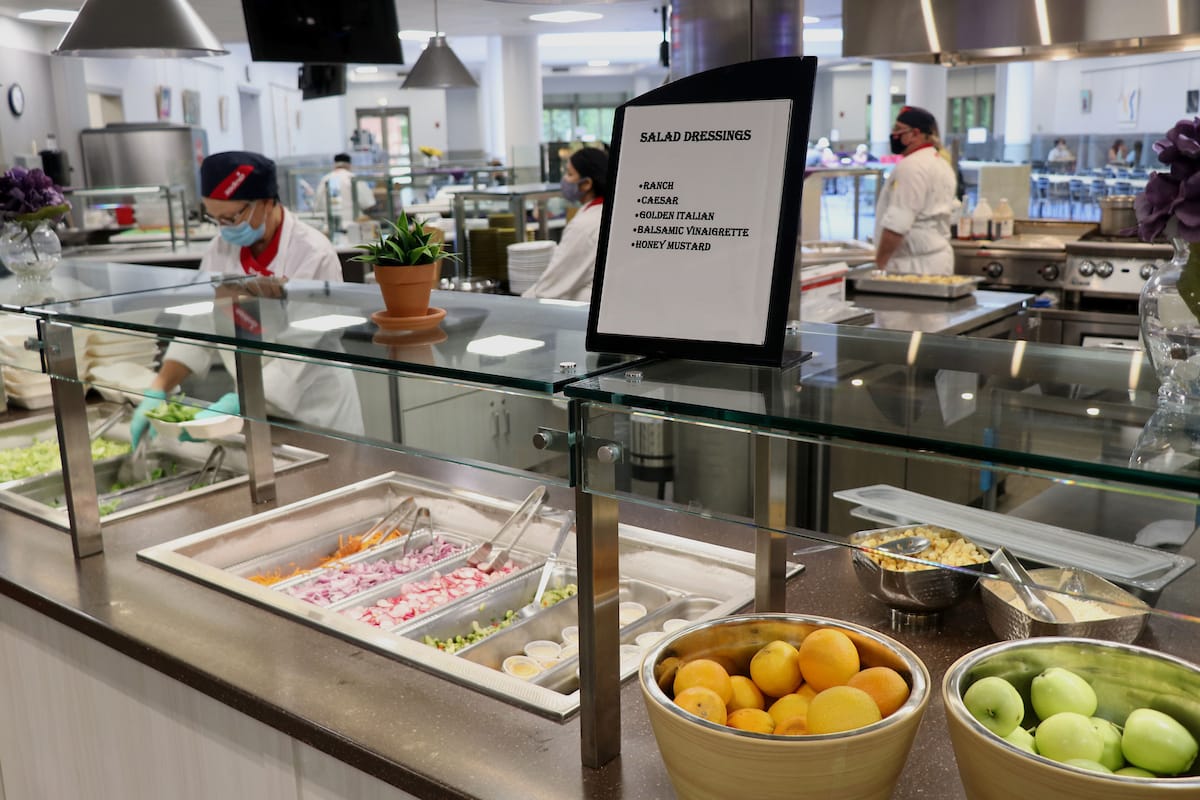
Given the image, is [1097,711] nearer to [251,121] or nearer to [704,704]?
[704,704]

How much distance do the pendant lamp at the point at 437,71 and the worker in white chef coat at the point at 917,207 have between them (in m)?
3.56

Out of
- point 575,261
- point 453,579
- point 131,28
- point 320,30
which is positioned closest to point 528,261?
point 575,261

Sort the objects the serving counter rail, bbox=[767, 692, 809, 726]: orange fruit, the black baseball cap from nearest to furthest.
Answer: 1. the serving counter rail
2. bbox=[767, 692, 809, 726]: orange fruit
3. the black baseball cap

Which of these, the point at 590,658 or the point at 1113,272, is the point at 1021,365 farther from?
the point at 1113,272

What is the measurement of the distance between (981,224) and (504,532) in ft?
13.2

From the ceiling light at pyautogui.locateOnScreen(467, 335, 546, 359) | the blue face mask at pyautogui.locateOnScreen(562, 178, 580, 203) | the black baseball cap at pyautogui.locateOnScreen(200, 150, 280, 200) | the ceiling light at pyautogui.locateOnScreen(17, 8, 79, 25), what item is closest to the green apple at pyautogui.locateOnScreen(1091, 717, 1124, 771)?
the ceiling light at pyautogui.locateOnScreen(467, 335, 546, 359)

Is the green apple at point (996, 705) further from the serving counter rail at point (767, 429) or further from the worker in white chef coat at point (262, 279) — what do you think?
the worker in white chef coat at point (262, 279)

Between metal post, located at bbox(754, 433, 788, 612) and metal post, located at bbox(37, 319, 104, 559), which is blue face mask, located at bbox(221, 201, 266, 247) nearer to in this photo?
metal post, located at bbox(37, 319, 104, 559)

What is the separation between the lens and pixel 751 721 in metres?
1.01

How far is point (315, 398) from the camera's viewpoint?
1393mm

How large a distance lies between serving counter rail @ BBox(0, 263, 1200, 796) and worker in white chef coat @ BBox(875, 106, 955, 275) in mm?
3515

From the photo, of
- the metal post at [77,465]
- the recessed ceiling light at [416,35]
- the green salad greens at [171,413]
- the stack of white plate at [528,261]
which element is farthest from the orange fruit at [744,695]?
the recessed ceiling light at [416,35]

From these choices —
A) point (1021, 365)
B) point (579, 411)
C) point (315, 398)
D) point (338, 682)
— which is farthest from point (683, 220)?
point (338, 682)

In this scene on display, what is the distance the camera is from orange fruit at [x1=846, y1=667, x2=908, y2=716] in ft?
3.29
